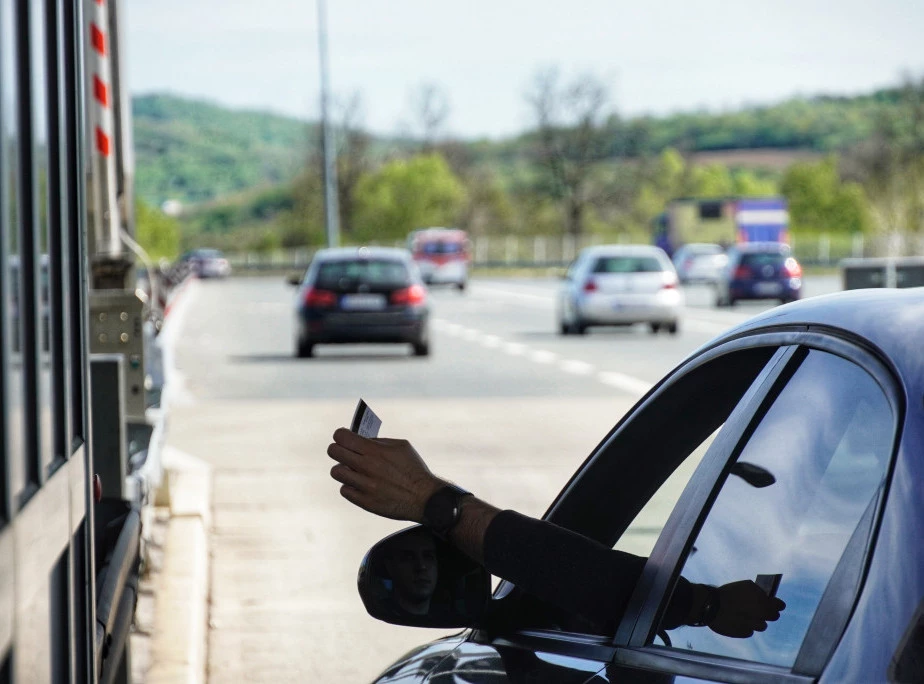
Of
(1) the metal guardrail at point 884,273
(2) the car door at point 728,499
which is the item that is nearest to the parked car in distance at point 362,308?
(1) the metal guardrail at point 884,273

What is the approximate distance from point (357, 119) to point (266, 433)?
108231 millimetres

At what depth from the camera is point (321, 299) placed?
24.2m

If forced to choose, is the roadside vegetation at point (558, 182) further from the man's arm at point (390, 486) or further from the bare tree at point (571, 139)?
the man's arm at point (390, 486)

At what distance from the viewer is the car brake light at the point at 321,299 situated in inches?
950

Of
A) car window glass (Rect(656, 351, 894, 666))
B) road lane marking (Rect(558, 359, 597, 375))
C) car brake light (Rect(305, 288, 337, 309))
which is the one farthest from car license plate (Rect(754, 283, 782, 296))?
car window glass (Rect(656, 351, 894, 666))

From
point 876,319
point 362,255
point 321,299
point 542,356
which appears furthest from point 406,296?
point 876,319

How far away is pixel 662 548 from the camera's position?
2.46m

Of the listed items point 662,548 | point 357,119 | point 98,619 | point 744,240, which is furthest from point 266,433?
point 357,119

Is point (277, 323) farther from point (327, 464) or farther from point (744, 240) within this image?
point (744, 240)

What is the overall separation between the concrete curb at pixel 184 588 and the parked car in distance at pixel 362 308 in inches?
516

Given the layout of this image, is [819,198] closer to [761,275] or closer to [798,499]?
[761,275]

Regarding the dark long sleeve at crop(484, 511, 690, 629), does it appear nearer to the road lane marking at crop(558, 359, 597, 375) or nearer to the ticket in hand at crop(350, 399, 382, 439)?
the ticket in hand at crop(350, 399, 382, 439)

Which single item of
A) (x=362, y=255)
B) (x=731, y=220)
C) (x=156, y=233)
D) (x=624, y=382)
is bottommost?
(x=156, y=233)

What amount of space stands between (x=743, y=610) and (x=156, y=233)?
158116 millimetres
